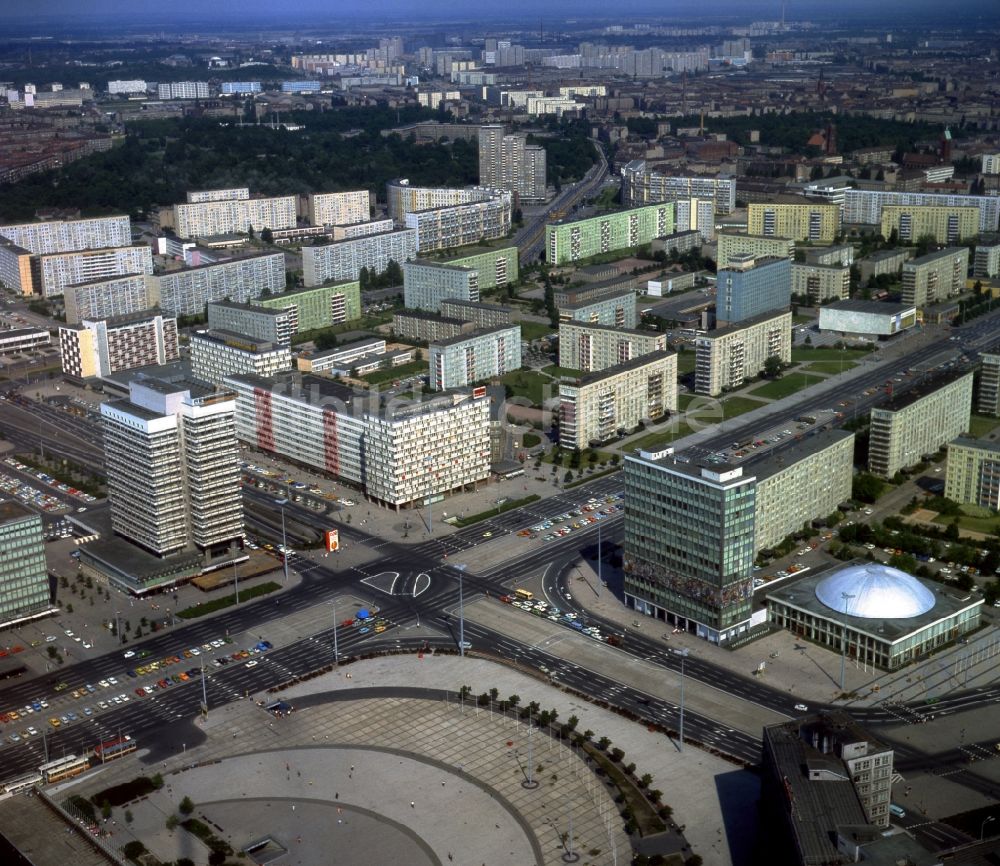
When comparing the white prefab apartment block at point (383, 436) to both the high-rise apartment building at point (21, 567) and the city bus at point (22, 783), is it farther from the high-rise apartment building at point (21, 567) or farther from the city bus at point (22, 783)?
the city bus at point (22, 783)

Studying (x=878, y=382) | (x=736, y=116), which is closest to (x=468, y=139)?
(x=736, y=116)

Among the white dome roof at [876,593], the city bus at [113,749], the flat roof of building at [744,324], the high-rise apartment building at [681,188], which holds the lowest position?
the city bus at [113,749]

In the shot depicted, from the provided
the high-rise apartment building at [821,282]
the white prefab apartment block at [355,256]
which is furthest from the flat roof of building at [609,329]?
the white prefab apartment block at [355,256]

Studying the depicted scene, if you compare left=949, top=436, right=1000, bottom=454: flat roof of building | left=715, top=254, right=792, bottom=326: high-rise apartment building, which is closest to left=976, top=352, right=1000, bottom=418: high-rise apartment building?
left=949, top=436, right=1000, bottom=454: flat roof of building

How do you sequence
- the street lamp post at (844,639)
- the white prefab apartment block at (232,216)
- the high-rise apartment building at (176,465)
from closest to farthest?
the street lamp post at (844,639) → the high-rise apartment building at (176,465) → the white prefab apartment block at (232,216)

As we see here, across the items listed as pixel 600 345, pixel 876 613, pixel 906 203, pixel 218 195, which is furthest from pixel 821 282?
pixel 218 195

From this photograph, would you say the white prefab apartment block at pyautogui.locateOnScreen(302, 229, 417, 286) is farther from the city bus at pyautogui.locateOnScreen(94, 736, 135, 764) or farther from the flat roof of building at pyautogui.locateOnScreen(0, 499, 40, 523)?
the city bus at pyautogui.locateOnScreen(94, 736, 135, 764)
